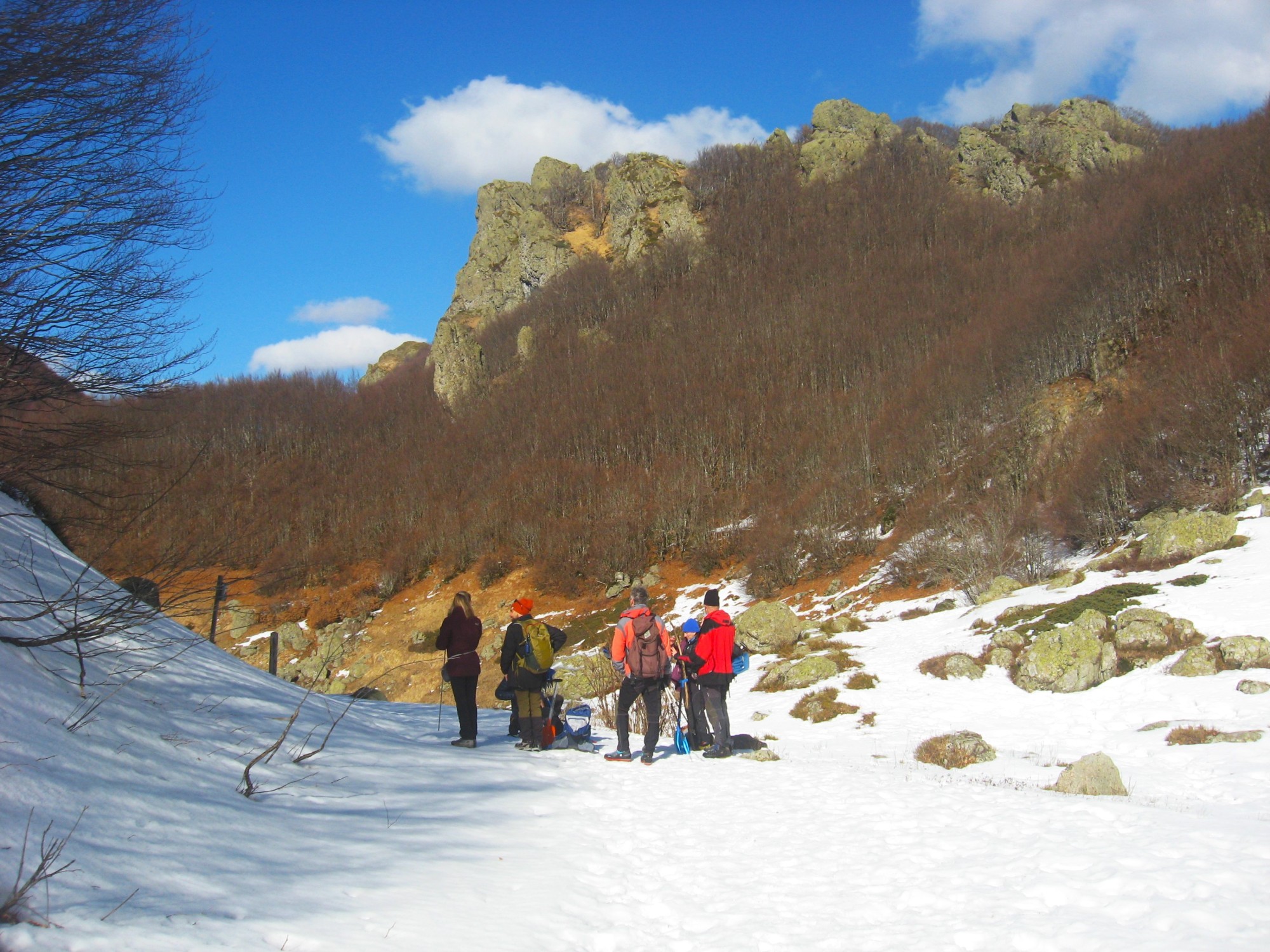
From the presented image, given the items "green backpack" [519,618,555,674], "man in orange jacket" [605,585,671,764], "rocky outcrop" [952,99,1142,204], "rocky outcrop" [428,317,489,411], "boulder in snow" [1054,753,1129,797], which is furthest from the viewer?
"rocky outcrop" [952,99,1142,204]

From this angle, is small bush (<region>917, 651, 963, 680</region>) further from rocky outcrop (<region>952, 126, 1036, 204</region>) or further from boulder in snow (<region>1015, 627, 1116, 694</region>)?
rocky outcrop (<region>952, 126, 1036, 204</region>)

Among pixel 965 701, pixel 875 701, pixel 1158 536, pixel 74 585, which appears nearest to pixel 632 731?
pixel 875 701

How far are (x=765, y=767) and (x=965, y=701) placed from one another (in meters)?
6.62

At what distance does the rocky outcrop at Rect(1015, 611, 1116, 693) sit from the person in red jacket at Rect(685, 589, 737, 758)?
695 centimetres

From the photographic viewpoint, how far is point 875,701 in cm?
1384

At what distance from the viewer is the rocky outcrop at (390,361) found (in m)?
89.4

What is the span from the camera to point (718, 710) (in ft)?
28.3

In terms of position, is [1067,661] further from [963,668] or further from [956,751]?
[956,751]

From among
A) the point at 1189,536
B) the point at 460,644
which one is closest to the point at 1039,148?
the point at 1189,536

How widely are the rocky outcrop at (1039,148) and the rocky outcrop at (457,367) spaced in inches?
2021

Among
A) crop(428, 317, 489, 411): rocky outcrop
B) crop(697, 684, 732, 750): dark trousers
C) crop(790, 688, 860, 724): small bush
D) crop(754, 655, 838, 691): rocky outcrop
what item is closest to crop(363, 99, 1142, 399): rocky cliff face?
crop(428, 317, 489, 411): rocky outcrop

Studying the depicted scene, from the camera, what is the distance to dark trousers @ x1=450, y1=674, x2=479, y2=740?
848 centimetres

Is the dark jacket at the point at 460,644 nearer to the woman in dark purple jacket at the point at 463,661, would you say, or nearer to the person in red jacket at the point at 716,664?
the woman in dark purple jacket at the point at 463,661

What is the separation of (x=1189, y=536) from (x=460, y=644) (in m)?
15.8
